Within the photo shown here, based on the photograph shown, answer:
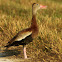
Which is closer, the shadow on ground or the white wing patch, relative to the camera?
the white wing patch

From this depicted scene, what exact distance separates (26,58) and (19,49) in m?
1.13

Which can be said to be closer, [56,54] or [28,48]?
[56,54]

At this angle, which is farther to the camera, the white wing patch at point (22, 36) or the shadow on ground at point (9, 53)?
the shadow on ground at point (9, 53)

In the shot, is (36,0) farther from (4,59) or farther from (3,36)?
(4,59)

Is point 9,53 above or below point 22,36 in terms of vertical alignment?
below

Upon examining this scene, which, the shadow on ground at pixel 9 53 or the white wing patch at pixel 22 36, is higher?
the white wing patch at pixel 22 36

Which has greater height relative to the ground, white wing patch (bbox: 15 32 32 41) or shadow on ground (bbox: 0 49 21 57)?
white wing patch (bbox: 15 32 32 41)

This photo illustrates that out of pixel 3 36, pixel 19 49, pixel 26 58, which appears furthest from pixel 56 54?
pixel 3 36

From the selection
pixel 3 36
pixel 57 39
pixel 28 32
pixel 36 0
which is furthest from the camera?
pixel 36 0

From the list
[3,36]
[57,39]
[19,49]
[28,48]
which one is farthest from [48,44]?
[3,36]

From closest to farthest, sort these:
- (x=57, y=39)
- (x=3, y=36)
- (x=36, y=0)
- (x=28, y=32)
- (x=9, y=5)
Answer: (x=28, y=32), (x=57, y=39), (x=3, y=36), (x=9, y=5), (x=36, y=0)

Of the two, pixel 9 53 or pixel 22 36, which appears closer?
pixel 22 36

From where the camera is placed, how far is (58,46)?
5648mm

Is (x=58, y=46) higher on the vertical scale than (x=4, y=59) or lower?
higher
